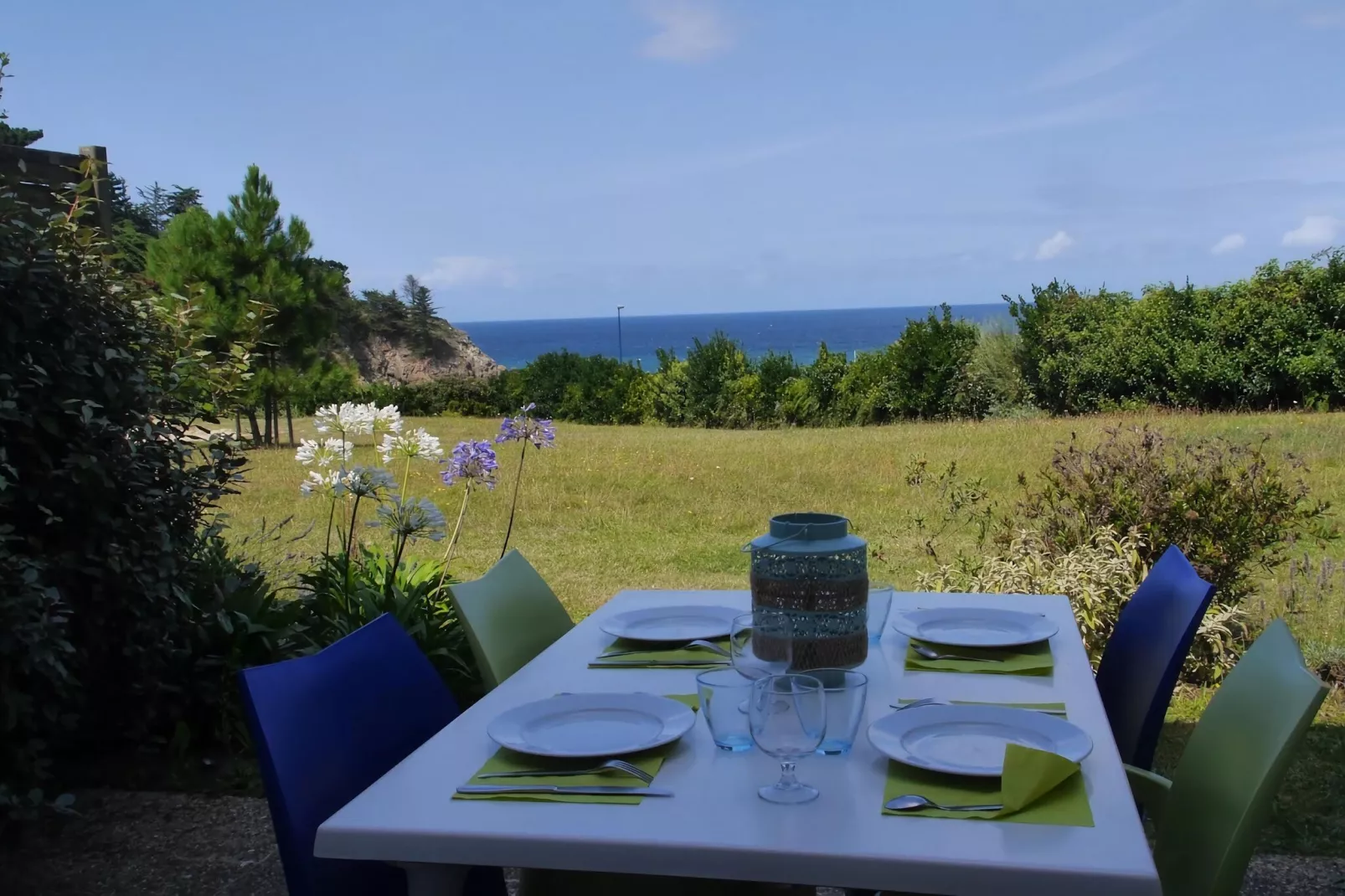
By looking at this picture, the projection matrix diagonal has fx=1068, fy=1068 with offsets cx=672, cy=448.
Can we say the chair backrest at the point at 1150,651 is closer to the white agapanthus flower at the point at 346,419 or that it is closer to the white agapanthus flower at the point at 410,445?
the white agapanthus flower at the point at 410,445

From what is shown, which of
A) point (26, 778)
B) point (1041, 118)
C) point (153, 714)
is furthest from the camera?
point (1041, 118)

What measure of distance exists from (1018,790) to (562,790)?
552 mm

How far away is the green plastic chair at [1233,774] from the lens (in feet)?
4.46

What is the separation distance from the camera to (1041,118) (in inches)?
502

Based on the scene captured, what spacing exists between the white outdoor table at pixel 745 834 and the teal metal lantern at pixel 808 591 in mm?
212

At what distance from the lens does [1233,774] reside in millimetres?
1526

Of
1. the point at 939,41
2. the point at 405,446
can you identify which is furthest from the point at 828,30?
the point at 405,446

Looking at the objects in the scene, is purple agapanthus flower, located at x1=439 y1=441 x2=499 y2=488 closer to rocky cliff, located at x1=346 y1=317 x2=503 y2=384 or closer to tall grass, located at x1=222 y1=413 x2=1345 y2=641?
tall grass, located at x1=222 y1=413 x2=1345 y2=641

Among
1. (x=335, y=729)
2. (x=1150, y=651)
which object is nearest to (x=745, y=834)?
(x=335, y=729)

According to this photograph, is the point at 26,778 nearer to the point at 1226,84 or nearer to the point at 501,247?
the point at 1226,84

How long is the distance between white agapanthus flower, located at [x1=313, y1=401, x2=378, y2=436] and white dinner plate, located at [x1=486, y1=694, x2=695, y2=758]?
6.64ft

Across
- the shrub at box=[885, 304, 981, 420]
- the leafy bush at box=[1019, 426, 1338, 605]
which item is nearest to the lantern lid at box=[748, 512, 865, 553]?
the leafy bush at box=[1019, 426, 1338, 605]

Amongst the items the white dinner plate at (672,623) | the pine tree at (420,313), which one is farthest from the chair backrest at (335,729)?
the pine tree at (420,313)

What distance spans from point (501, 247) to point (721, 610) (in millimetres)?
33563
